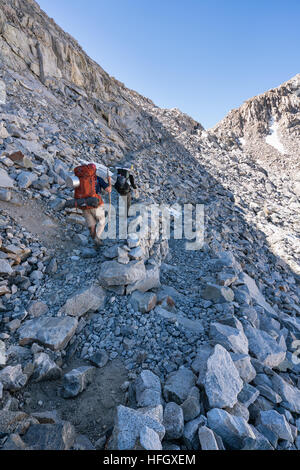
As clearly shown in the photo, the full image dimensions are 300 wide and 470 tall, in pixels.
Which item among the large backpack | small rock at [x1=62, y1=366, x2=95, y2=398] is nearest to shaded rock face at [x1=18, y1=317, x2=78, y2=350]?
small rock at [x1=62, y1=366, x2=95, y2=398]

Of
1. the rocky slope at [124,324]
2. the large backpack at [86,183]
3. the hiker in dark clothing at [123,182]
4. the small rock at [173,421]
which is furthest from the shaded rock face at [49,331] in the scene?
the hiker in dark clothing at [123,182]

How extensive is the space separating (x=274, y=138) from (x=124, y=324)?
120 feet

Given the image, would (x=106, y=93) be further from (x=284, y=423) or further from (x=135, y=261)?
(x=284, y=423)

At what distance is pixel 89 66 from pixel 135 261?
18.5 m

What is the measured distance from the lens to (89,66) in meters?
17.4

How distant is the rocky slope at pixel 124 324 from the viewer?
108 inches

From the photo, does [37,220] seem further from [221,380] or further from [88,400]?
[221,380]

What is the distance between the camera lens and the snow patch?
30.6 m

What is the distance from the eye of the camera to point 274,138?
32406 mm

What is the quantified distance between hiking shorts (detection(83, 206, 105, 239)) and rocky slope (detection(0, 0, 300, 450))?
421mm

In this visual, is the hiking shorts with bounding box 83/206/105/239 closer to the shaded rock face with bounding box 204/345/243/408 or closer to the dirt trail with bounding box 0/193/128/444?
the dirt trail with bounding box 0/193/128/444

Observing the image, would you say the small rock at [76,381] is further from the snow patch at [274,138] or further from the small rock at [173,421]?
the snow patch at [274,138]

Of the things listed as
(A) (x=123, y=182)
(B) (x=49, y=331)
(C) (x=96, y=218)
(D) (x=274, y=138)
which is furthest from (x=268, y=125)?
(B) (x=49, y=331)

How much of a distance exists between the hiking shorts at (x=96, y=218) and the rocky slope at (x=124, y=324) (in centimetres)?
42
